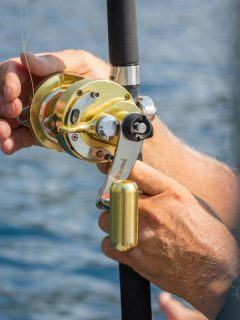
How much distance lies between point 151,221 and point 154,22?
7080 mm

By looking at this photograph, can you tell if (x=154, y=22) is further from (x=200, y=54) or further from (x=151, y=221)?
(x=151, y=221)

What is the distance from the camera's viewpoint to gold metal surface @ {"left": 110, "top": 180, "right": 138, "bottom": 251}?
1225mm

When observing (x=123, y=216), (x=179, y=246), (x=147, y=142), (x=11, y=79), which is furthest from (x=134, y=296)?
(x=147, y=142)

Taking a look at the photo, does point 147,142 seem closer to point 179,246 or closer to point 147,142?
point 147,142

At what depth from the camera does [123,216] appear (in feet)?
4.03

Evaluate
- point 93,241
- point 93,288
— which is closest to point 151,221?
point 93,288

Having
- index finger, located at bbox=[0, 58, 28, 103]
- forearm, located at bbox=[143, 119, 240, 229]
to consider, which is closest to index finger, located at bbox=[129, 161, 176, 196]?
index finger, located at bbox=[0, 58, 28, 103]

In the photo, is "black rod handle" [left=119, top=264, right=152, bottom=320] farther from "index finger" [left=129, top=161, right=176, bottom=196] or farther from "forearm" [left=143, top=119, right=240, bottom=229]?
"forearm" [left=143, top=119, right=240, bottom=229]

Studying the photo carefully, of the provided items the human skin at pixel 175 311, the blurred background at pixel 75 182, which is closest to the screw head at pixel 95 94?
the human skin at pixel 175 311

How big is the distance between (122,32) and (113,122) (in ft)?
0.54

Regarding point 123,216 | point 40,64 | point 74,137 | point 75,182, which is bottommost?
point 75,182

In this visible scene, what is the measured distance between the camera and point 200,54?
754 centimetres

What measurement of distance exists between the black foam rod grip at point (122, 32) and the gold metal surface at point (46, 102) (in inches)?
2.9

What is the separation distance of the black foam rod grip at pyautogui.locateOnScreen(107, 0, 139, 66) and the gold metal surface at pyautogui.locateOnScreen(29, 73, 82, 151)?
75 millimetres
